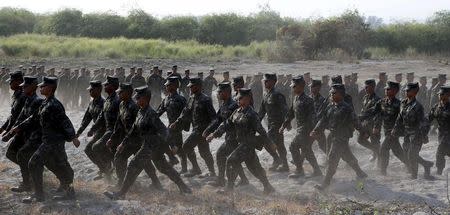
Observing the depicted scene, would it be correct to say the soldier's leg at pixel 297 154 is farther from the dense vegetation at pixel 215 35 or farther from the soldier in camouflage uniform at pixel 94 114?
the dense vegetation at pixel 215 35

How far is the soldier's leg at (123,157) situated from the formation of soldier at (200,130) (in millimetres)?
16

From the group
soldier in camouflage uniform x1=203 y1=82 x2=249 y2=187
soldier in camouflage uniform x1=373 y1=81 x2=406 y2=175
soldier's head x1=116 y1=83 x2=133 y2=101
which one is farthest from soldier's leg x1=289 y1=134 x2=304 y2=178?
soldier's head x1=116 y1=83 x2=133 y2=101

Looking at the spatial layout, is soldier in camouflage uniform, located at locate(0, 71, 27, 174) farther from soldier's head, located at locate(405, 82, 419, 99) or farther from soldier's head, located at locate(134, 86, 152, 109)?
soldier's head, located at locate(405, 82, 419, 99)

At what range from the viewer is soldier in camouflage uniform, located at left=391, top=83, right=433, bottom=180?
10.2 m

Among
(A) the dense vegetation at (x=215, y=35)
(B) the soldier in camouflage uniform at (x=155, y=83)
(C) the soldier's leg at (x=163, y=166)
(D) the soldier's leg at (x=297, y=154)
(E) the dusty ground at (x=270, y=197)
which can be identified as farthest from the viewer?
(A) the dense vegetation at (x=215, y=35)

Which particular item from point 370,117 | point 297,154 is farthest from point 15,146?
point 370,117

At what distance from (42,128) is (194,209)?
2.62m

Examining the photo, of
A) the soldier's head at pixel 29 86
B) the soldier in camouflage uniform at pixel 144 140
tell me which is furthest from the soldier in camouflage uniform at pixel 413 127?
the soldier's head at pixel 29 86

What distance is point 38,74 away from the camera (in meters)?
20.8

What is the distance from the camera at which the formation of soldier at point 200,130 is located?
9.23 m

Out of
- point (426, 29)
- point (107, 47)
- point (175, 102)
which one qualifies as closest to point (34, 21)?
point (107, 47)

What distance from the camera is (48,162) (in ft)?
29.5

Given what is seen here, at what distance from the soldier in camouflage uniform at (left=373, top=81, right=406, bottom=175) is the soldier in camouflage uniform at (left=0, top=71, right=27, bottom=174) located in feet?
20.7

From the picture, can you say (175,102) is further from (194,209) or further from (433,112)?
(433,112)
